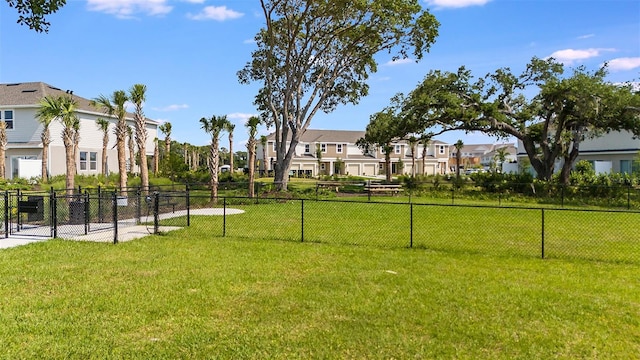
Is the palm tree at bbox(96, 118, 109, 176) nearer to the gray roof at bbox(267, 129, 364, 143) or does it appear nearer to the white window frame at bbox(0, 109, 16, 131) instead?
the white window frame at bbox(0, 109, 16, 131)

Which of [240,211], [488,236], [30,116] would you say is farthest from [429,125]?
[30,116]

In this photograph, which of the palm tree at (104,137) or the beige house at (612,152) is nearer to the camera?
the palm tree at (104,137)

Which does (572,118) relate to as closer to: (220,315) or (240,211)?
(240,211)

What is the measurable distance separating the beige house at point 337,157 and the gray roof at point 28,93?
1157 inches

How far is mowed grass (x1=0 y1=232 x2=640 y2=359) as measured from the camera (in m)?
4.65

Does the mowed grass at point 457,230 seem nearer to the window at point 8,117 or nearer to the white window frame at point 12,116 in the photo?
the white window frame at point 12,116

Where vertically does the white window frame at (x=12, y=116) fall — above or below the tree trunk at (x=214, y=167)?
above

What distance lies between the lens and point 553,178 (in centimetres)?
2967

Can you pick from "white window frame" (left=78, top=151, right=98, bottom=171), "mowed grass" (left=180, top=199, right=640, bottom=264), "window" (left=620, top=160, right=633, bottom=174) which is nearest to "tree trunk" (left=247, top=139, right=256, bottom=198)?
"mowed grass" (left=180, top=199, right=640, bottom=264)

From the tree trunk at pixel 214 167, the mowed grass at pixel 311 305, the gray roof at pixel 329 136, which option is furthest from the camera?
the gray roof at pixel 329 136

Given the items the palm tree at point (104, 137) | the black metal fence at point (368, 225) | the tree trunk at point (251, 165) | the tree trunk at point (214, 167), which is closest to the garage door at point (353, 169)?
the palm tree at point (104, 137)

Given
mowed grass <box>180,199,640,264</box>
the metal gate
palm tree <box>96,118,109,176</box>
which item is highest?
palm tree <box>96,118,109,176</box>

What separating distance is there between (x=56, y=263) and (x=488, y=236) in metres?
10.2

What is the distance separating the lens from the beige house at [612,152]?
37.0m
